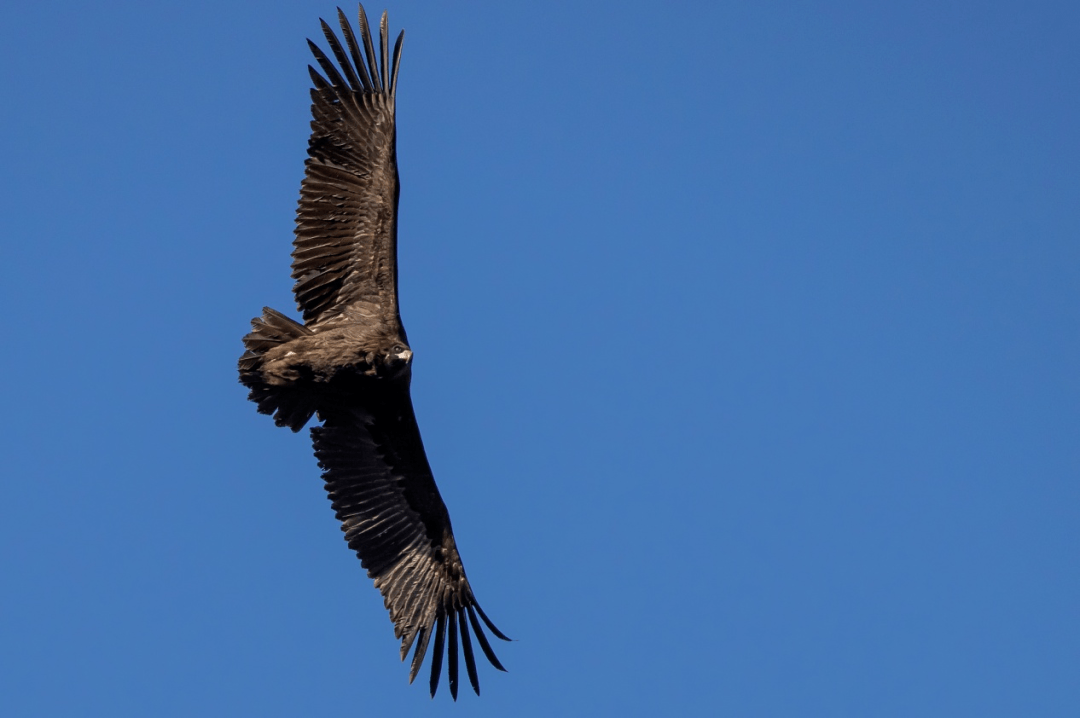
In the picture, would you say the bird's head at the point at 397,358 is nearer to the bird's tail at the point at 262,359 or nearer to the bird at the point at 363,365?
the bird at the point at 363,365

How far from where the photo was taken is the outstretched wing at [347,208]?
13320 millimetres

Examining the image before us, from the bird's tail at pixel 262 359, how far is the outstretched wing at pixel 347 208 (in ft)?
1.22

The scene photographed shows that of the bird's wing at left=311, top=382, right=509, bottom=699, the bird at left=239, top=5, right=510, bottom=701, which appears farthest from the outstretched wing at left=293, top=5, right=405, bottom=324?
the bird's wing at left=311, top=382, right=509, bottom=699

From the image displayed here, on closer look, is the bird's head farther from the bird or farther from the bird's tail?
the bird's tail

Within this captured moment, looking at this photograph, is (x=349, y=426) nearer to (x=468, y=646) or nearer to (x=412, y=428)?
(x=412, y=428)

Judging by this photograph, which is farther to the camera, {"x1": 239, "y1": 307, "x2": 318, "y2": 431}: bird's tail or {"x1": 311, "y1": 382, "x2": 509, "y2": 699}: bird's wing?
{"x1": 311, "y1": 382, "x2": 509, "y2": 699}: bird's wing

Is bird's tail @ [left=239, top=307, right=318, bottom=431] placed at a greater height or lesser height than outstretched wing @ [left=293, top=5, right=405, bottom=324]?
lesser

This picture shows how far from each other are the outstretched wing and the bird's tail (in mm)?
372

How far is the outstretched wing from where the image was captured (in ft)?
43.7

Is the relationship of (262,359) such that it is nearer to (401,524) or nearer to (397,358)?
(397,358)

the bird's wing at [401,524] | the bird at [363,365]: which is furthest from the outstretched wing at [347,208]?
the bird's wing at [401,524]

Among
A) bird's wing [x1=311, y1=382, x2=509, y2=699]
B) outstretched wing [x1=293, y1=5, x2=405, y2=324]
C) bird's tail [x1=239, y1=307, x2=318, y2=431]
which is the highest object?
outstretched wing [x1=293, y1=5, x2=405, y2=324]

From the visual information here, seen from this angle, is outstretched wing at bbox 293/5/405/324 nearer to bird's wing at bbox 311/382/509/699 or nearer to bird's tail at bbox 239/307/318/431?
bird's tail at bbox 239/307/318/431

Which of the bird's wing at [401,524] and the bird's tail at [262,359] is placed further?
the bird's wing at [401,524]
